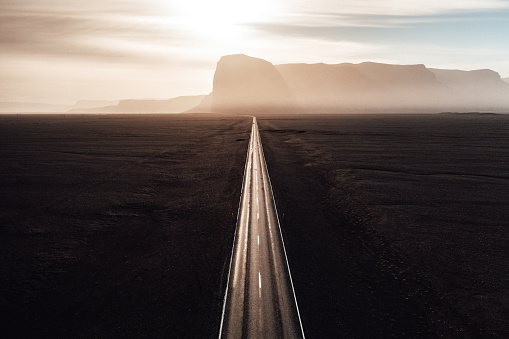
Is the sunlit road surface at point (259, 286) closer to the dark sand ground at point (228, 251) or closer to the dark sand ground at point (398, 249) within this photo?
the dark sand ground at point (228, 251)

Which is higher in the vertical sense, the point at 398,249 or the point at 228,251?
the point at 228,251

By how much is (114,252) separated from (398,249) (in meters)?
16.6

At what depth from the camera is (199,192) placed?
3103 centimetres

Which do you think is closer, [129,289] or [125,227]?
[129,289]

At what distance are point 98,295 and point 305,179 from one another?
2525 cm

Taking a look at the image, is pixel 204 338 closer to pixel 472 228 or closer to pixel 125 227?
pixel 125 227

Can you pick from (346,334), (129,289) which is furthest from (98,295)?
(346,334)

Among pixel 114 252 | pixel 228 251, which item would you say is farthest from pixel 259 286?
pixel 114 252

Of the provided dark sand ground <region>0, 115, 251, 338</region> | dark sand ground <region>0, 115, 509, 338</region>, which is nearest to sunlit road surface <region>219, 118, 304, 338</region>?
dark sand ground <region>0, 115, 509, 338</region>

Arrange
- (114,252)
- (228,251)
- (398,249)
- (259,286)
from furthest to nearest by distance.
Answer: (398,249) < (114,252) < (228,251) < (259,286)

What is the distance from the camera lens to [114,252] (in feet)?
61.3

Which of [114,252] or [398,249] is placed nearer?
[114,252]

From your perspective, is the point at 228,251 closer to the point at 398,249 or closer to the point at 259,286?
the point at 259,286

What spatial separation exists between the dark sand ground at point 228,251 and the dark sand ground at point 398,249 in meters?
0.08
